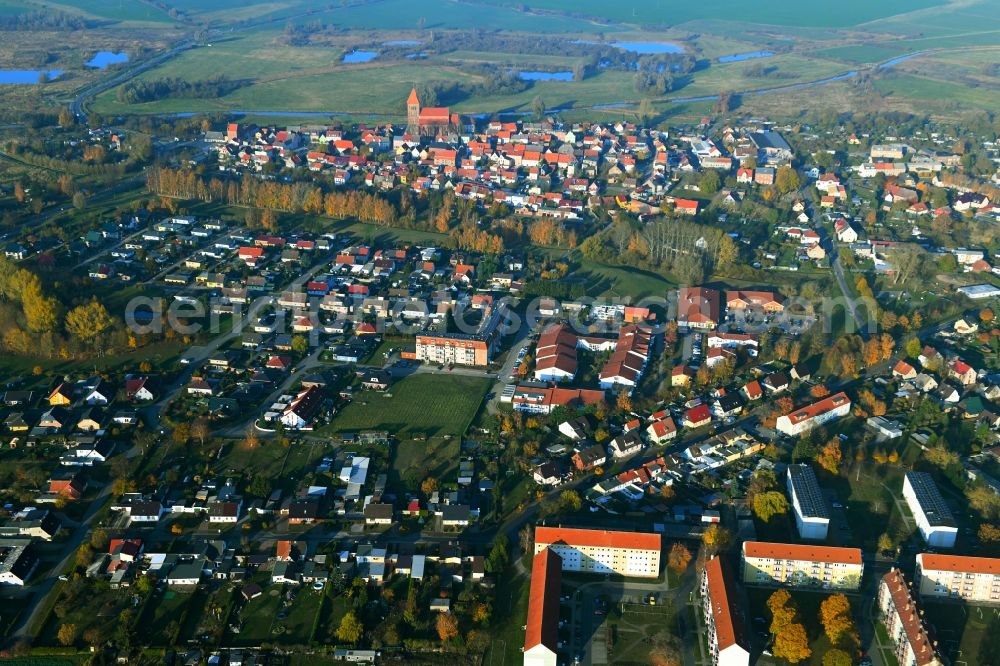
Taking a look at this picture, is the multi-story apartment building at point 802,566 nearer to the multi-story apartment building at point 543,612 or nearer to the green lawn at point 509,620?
the multi-story apartment building at point 543,612

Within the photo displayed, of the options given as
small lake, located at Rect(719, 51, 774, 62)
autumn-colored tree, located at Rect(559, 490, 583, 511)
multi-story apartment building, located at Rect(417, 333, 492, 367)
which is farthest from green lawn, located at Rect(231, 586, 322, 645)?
small lake, located at Rect(719, 51, 774, 62)

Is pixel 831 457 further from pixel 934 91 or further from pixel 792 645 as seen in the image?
pixel 934 91

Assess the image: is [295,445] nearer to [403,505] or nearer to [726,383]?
[403,505]

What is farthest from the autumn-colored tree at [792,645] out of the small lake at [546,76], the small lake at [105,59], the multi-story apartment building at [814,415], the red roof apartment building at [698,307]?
the small lake at [105,59]

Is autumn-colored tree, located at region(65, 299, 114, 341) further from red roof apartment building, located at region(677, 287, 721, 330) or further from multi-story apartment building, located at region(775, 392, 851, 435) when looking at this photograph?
multi-story apartment building, located at region(775, 392, 851, 435)

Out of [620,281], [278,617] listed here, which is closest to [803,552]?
[278,617]

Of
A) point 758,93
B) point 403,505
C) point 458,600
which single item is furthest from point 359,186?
point 758,93
